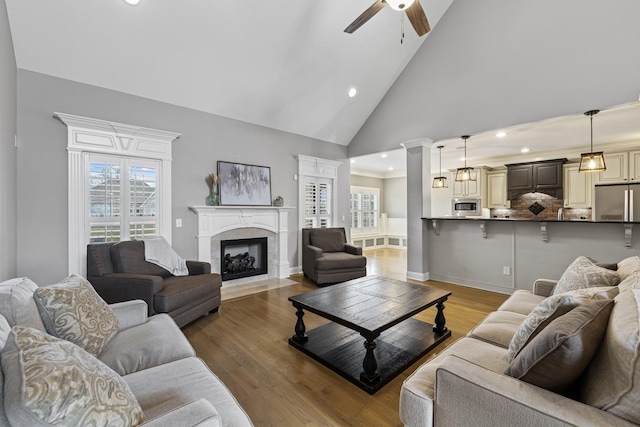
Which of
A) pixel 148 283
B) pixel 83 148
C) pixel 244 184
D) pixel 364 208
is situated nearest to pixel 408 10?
pixel 244 184

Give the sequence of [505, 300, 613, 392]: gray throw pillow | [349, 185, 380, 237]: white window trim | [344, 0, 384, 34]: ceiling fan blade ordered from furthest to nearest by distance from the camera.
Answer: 1. [349, 185, 380, 237]: white window trim
2. [344, 0, 384, 34]: ceiling fan blade
3. [505, 300, 613, 392]: gray throw pillow

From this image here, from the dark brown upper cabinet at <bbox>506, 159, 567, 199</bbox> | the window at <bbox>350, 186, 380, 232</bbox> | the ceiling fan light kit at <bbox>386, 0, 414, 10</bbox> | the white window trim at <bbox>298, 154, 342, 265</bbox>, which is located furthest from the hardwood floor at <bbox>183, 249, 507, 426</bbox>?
the window at <bbox>350, 186, 380, 232</bbox>

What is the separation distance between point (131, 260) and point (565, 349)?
365 centimetres

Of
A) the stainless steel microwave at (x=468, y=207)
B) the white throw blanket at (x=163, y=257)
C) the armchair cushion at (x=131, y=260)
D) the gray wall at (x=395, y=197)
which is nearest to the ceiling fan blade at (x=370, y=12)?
the white throw blanket at (x=163, y=257)

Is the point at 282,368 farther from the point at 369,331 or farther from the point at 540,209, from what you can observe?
the point at 540,209

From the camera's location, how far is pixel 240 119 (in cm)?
482

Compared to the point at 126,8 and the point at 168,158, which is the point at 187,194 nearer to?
the point at 168,158

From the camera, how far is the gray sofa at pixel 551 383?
94 centimetres

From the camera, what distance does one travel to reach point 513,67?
404 centimetres

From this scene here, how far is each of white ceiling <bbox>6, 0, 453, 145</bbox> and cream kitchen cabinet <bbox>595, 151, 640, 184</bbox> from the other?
454cm

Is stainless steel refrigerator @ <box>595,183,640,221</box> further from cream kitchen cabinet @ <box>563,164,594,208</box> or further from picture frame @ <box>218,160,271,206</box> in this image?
picture frame @ <box>218,160,271,206</box>

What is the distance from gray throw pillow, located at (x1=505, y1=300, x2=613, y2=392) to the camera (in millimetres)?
1032

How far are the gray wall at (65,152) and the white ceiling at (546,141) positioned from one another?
10.6 feet

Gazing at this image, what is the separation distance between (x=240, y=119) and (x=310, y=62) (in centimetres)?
146
